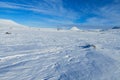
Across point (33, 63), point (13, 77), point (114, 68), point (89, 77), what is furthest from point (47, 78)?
point (114, 68)

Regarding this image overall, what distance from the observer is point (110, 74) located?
4629mm

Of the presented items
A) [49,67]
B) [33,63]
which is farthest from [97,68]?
[33,63]

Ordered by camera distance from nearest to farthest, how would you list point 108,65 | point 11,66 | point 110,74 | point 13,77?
point 13,77 → point 110,74 → point 11,66 → point 108,65

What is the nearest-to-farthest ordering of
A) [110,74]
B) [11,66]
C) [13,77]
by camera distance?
1. [13,77]
2. [110,74]
3. [11,66]

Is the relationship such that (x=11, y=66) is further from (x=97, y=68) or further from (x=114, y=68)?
(x=114, y=68)

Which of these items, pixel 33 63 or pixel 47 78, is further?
pixel 33 63

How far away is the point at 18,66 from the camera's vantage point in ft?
17.0

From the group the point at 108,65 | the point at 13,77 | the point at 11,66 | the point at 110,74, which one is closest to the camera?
the point at 13,77

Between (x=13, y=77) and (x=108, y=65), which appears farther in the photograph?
(x=108, y=65)

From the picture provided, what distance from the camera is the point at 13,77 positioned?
4113mm

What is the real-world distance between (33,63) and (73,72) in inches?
68.8

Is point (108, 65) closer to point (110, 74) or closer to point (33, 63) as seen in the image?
point (110, 74)

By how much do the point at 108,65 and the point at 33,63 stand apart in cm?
294

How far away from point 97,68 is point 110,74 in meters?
0.68
